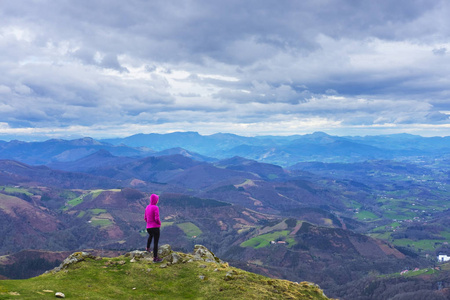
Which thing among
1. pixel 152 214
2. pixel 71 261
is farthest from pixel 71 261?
pixel 152 214

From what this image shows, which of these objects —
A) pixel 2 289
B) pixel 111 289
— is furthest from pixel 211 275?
pixel 2 289

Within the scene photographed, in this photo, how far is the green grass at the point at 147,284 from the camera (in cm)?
2946

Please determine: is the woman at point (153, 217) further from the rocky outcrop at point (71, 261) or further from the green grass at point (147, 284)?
the rocky outcrop at point (71, 261)

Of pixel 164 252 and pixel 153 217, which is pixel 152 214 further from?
pixel 164 252

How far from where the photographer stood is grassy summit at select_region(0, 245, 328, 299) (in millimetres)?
29719

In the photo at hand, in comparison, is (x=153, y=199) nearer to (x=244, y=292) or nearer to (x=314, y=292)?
(x=244, y=292)

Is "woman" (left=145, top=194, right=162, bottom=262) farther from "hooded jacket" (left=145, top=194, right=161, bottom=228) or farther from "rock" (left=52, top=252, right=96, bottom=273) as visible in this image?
"rock" (left=52, top=252, right=96, bottom=273)

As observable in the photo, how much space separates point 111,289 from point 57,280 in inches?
283

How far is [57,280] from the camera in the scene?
33.2 m

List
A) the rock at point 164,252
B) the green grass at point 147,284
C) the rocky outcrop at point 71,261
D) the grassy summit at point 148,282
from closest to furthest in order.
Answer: the green grass at point 147,284
the grassy summit at point 148,282
the rocky outcrop at point 71,261
the rock at point 164,252

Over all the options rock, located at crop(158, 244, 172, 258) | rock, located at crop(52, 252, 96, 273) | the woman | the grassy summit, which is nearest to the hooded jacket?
the woman

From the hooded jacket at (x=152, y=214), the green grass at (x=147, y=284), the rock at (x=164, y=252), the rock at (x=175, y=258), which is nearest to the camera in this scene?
the green grass at (x=147, y=284)

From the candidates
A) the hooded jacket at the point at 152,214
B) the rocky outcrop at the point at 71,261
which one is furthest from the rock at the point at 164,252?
the rocky outcrop at the point at 71,261

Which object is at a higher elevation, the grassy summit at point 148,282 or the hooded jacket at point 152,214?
the hooded jacket at point 152,214
